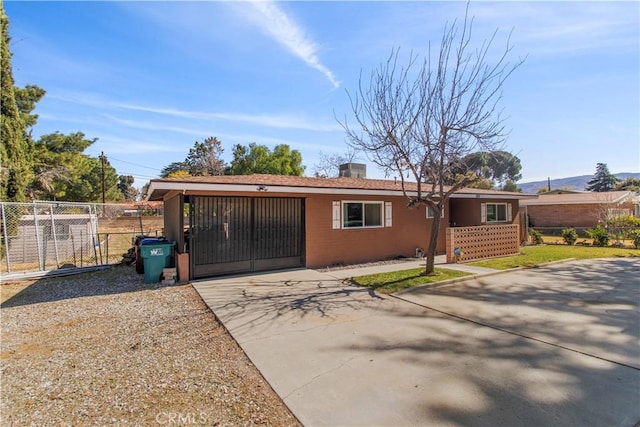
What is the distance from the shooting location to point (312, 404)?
298 cm

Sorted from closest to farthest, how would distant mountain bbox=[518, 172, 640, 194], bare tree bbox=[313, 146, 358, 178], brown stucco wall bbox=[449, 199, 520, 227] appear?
1. brown stucco wall bbox=[449, 199, 520, 227]
2. bare tree bbox=[313, 146, 358, 178]
3. distant mountain bbox=[518, 172, 640, 194]

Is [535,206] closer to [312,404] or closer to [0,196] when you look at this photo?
[312,404]

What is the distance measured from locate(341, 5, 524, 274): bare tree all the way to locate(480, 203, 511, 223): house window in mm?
6523

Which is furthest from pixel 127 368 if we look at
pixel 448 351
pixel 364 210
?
pixel 364 210

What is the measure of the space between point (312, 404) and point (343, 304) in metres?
3.23

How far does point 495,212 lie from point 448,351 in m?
13.4

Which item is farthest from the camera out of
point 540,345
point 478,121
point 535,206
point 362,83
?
point 535,206

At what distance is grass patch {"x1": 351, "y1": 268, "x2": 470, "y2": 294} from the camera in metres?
7.34

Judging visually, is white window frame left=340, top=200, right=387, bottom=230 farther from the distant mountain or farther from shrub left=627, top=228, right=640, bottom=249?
the distant mountain

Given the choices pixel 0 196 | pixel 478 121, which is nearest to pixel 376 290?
pixel 478 121

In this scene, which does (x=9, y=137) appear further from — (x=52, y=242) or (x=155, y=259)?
(x=155, y=259)

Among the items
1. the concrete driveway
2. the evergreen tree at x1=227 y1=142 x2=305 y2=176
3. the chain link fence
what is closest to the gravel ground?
the concrete driveway

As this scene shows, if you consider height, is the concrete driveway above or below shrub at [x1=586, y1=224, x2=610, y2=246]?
below

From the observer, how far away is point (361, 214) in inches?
440
